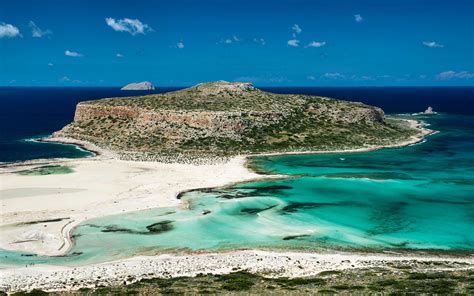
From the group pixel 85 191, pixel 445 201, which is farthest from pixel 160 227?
pixel 445 201

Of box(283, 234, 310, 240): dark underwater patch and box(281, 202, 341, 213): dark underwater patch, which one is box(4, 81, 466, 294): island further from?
box(281, 202, 341, 213): dark underwater patch

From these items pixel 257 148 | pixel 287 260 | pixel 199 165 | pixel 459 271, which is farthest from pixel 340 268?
pixel 257 148

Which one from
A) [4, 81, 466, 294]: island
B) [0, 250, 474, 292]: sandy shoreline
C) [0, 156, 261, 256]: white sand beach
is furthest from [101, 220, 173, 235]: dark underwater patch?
[0, 250, 474, 292]: sandy shoreline

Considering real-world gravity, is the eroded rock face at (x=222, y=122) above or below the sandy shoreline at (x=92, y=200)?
above

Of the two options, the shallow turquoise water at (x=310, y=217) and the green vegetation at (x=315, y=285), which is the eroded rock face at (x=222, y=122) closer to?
the shallow turquoise water at (x=310, y=217)

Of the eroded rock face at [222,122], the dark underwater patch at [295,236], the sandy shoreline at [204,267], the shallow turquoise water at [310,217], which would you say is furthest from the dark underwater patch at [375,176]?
the sandy shoreline at [204,267]

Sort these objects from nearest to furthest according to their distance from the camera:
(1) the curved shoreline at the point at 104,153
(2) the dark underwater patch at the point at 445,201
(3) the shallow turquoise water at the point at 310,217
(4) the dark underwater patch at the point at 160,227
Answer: (3) the shallow turquoise water at the point at 310,217
(1) the curved shoreline at the point at 104,153
(4) the dark underwater patch at the point at 160,227
(2) the dark underwater patch at the point at 445,201
